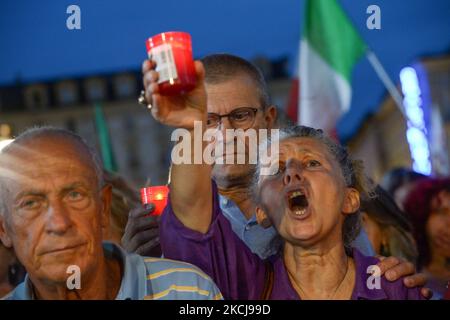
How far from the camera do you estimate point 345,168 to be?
10.8 ft

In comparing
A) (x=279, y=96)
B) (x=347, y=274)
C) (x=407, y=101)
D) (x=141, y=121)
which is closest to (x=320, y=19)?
(x=347, y=274)

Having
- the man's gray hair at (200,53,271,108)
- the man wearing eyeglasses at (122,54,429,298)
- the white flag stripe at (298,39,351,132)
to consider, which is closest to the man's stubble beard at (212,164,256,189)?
the man wearing eyeglasses at (122,54,429,298)

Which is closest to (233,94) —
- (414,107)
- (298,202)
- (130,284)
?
(298,202)

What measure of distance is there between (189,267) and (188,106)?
47cm

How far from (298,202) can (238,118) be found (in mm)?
744

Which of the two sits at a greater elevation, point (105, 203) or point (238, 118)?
point (238, 118)

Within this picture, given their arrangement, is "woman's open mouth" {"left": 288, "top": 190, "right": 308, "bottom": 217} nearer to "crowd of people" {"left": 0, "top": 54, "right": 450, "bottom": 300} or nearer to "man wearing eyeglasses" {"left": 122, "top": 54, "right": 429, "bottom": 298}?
"crowd of people" {"left": 0, "top": 54, "right": 450, "bottom": 300}

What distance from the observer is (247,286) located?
3082 millimetres

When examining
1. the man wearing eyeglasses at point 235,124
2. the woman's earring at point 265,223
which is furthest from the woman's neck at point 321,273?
the man wearing eyeglasses at point 235,124

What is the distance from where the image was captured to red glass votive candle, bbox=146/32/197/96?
2.77 meters

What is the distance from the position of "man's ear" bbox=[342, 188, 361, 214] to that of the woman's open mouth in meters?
0.18

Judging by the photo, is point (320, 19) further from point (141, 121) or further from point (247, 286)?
point (141, 121)

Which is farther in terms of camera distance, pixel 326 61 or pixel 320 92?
pixel 326 61

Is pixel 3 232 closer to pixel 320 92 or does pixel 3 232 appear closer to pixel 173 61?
pixel 173 61
